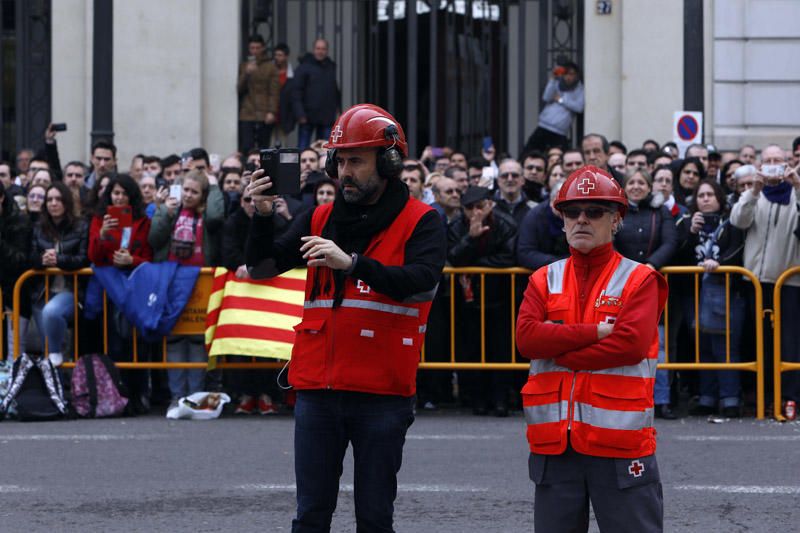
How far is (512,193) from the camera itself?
39.6 ft

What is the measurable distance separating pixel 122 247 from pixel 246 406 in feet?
4.92

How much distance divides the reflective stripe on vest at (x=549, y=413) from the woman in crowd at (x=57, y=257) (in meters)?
6.94

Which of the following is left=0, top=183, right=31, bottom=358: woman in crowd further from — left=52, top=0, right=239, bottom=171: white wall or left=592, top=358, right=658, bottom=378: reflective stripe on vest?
left=592, top=358, right=658, bottom=378: reflective stripe on vest

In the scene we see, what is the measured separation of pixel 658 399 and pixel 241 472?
11.9 ft

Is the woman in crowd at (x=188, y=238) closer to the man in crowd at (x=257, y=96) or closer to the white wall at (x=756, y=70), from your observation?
the man in crowd at (x=257, y=96)

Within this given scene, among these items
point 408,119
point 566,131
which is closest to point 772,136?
point 566,131

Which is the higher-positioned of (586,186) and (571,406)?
(586,186)

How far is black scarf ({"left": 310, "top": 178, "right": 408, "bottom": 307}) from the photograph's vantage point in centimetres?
539

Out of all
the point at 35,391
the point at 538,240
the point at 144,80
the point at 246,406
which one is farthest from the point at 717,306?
the point at 144,80

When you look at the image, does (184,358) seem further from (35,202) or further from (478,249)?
(478,249)

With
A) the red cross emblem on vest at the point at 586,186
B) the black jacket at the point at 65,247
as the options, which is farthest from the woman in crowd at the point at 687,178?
the red cross emblem on vest at the point at 586,186

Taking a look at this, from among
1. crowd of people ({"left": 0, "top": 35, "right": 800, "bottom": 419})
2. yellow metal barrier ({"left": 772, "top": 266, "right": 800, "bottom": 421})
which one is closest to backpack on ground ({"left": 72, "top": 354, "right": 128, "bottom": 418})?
crowd of people ({"left": 0, "top": 35, "right": 800, "bottom": 419})

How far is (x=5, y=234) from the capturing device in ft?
38.6

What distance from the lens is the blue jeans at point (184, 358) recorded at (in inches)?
464
